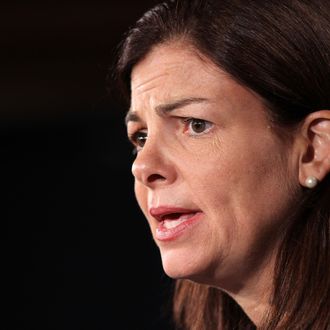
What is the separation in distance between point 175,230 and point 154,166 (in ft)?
0.42

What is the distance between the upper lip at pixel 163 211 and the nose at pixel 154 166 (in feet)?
0.15

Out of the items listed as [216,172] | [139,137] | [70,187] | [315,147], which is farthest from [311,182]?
[70,187]

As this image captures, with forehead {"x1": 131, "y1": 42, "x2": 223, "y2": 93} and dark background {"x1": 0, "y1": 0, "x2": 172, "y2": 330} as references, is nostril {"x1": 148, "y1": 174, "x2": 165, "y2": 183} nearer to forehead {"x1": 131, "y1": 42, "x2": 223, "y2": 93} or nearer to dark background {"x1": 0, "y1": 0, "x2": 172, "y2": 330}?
forehead {"x1": 131, "y1": 42, "x2": 223, "y2": 93}

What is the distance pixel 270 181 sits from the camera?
1443 mm

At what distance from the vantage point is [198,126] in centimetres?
147

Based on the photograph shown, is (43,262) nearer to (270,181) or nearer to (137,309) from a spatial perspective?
(137,309)

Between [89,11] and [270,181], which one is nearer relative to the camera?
[270,181]

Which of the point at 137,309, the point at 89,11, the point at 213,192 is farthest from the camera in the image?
the point at 89,11

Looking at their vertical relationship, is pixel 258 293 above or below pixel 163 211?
below

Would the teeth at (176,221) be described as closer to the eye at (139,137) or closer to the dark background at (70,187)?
the eye at (139,137)

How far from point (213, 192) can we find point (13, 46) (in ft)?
5.76

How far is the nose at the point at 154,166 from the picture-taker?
1463 millimetres

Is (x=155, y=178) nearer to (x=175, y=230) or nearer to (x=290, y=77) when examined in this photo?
(x=175, y=230)

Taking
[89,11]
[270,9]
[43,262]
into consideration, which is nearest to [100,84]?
[89,11]
